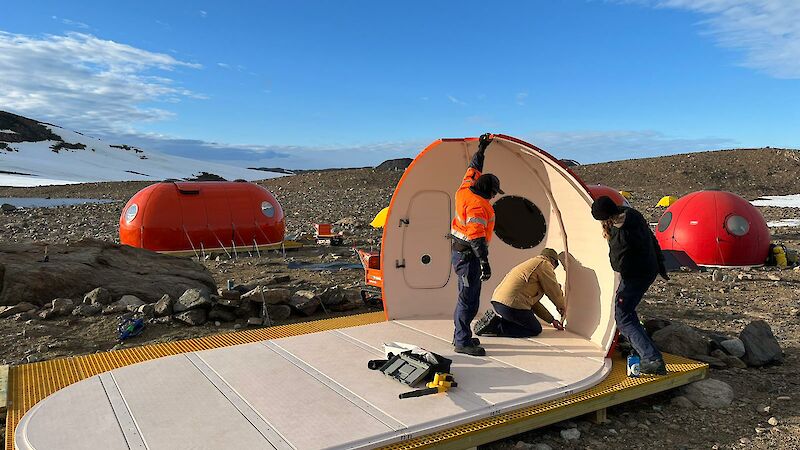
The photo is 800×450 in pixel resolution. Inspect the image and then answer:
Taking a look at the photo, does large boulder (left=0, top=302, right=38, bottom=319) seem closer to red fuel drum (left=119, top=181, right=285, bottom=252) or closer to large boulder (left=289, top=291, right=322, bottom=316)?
large boulder (left=289, top=291, right=322, bottom=316)

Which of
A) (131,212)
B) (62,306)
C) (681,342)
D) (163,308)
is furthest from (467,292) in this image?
(131,212)

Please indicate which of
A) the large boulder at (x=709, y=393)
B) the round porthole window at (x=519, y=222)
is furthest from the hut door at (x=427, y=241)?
the large boulder at (x=709, y=393)

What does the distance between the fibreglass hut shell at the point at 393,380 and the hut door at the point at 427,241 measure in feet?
0.05


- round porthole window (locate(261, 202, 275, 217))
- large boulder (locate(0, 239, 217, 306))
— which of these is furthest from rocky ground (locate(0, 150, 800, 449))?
round porthole window (locate(261, 202, 275, 217))

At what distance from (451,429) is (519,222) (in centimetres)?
403

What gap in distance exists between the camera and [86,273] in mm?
10133

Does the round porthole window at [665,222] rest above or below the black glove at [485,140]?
below

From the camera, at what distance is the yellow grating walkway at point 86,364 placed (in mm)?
5426

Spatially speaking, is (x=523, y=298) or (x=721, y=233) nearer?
(x=523, y=298)

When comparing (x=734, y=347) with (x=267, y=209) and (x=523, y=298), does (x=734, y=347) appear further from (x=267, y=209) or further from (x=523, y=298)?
(x=267, y=209)

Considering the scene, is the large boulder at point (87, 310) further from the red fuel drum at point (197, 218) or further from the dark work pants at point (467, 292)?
the red fuel drum at point (197, 218)

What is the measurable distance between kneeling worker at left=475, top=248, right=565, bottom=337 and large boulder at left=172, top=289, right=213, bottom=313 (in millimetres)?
4263

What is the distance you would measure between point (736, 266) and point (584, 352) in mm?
9220

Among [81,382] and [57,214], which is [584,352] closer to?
[81,382]
